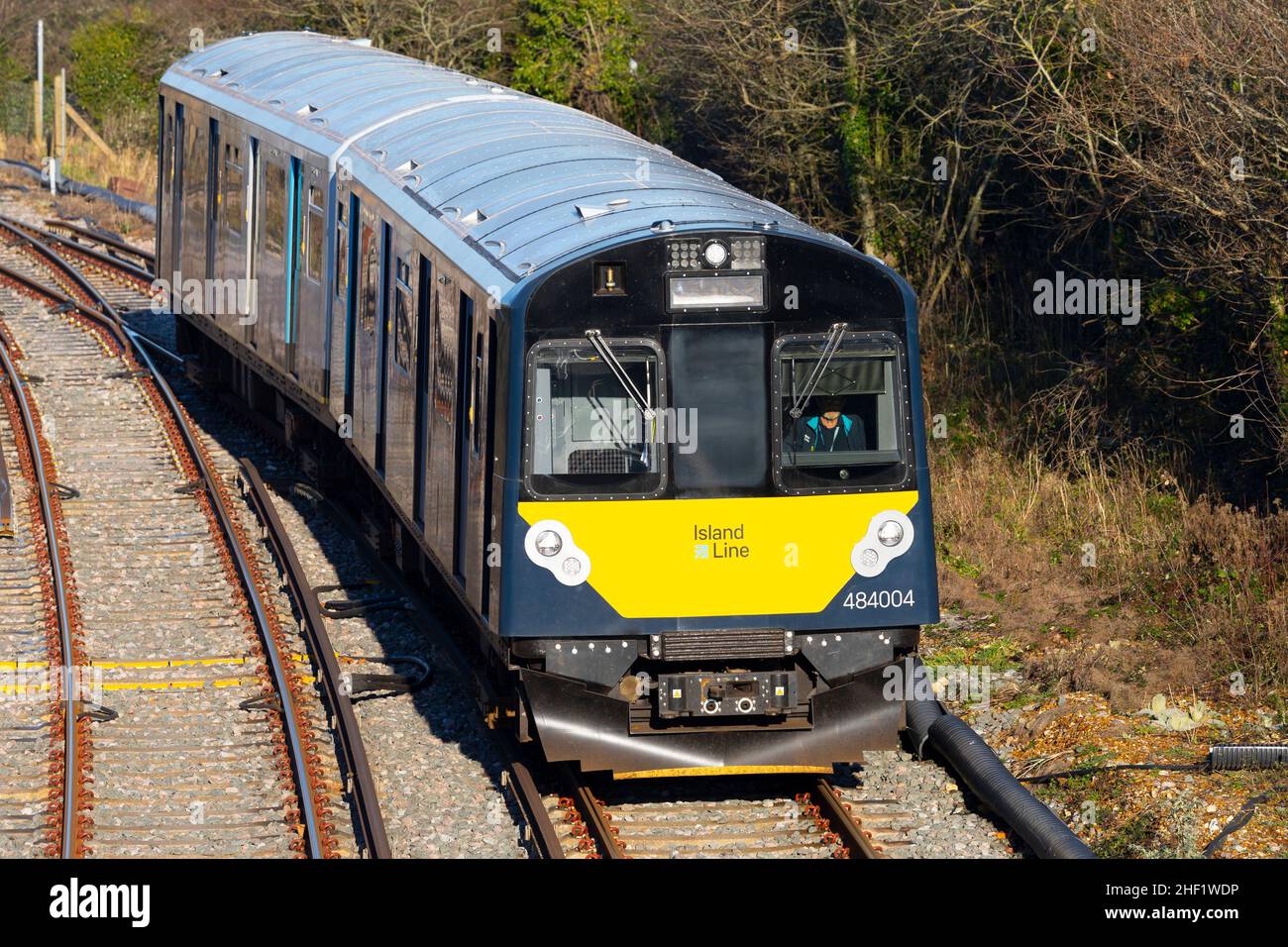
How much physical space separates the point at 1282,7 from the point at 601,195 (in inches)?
261

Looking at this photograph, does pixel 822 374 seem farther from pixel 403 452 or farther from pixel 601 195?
pixel 403 452

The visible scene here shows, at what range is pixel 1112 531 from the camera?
14.0 meters

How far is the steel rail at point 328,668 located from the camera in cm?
927

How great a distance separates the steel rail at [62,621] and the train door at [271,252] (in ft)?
7.13

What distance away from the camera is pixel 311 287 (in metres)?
14.4

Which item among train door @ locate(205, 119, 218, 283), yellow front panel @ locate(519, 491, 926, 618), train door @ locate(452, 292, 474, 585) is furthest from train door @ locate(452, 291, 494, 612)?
train door @ locate(205, 119, 218, 283)

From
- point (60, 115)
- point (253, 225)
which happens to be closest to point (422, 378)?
point (253, 225)

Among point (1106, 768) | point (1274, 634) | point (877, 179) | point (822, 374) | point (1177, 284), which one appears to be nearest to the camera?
point (822, 374)

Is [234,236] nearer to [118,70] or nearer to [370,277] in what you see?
[370,277]

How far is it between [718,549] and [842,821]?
4.92 ft

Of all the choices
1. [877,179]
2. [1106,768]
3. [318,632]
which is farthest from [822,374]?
[877,179]

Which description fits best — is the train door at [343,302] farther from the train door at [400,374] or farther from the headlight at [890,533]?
the headlight at [890,533]

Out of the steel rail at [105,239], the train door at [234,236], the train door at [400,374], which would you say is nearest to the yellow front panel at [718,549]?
the train door at [400,374]
